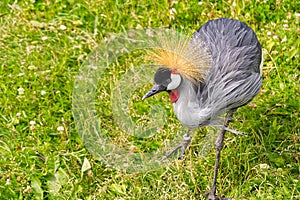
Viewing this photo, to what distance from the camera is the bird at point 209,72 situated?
109 inches

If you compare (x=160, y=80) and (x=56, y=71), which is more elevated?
(x=160, y=80)

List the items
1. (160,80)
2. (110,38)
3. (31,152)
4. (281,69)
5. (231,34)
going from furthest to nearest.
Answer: (110,38), (281,69), (31,152), (231,34), (160,80)

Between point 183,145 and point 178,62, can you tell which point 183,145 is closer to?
point 183,145

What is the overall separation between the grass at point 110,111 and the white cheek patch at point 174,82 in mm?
757

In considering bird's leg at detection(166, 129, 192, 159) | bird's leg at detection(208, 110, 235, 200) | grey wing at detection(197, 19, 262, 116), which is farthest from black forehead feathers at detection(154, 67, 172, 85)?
bird's leg at detection(166, 129, 192, 159)

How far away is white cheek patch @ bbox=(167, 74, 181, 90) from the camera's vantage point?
9.13 ft

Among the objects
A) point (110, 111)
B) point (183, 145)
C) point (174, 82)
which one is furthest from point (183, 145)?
point (174, 82)

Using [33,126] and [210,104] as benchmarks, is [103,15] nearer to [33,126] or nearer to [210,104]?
[33,126]

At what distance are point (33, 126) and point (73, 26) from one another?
1.10 meters

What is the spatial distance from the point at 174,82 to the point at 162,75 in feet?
0.24

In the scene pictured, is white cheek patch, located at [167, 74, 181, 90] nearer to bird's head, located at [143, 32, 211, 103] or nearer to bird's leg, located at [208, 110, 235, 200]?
bird's head, located at [143, 32, 211, 103]

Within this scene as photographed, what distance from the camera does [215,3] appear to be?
4555 mm

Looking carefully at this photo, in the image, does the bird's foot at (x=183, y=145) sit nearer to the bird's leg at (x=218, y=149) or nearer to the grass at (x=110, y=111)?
the grass at (x=110, y=111)

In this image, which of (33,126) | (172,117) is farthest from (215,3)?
(33,126)
